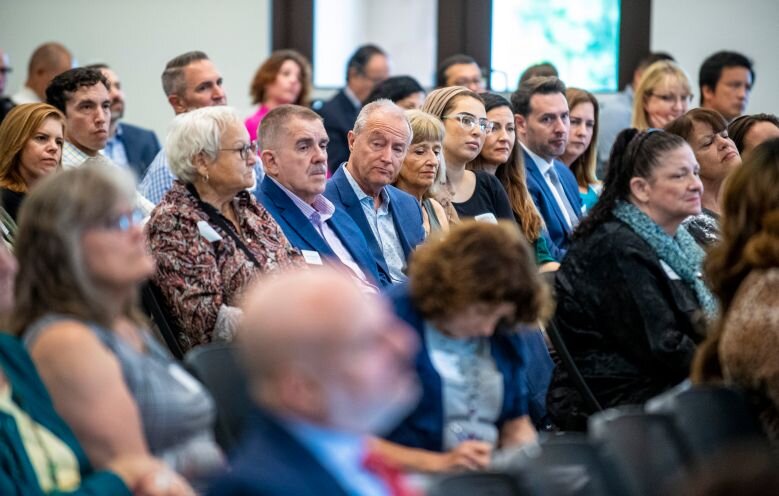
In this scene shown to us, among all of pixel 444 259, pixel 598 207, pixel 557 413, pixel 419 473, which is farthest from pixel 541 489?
pixel 598 207

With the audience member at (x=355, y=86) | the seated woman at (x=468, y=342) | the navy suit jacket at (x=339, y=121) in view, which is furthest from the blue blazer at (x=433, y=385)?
the audience member at (x=355, y=86)

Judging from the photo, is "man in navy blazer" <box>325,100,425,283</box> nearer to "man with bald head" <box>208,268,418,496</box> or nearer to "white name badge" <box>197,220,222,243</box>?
"white name badge" <box>197,220,222,243</box>

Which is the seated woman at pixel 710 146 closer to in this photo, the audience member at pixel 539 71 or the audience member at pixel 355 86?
the audience member at pixel 539 71

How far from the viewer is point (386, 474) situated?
1614mm

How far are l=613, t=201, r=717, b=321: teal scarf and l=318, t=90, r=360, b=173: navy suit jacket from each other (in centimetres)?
351

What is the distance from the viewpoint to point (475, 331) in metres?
2.62

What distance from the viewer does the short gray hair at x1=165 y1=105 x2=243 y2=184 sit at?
12.0ft

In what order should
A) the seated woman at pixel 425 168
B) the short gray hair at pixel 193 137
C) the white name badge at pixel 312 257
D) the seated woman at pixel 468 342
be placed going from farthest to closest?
the seated woman at pixel 425 168
the white name badge at pixel 312 257
the short gray hair at pixel 193 137
the seated woman at pixel 468 342

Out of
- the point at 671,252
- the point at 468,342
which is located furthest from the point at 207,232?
the point at 671,252

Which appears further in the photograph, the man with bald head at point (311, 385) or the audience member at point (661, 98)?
the audience member at point (661, 98)

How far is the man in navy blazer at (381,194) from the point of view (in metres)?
4.40

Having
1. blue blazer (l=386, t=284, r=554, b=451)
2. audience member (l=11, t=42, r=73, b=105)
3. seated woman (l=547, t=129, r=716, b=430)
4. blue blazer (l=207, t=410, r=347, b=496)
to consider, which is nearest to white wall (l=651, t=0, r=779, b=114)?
audience member (l=11, t=42, r=73, b=105)

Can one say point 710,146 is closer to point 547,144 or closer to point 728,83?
point 547,144

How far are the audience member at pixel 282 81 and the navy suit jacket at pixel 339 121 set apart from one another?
0.76ft
